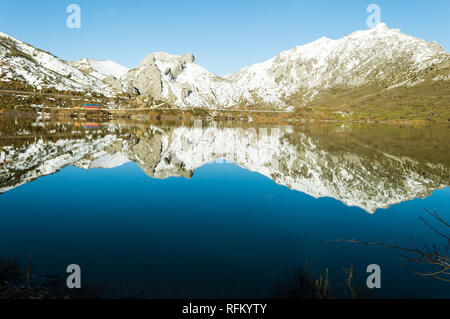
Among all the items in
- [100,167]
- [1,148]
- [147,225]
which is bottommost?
[147,225]

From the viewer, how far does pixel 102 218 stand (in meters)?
16.4

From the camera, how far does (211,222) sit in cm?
1633

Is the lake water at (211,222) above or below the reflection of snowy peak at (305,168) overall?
below

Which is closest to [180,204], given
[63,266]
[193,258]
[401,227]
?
[193,258]

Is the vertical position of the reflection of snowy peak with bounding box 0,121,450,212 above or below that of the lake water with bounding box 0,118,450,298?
above

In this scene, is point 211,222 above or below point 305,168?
below

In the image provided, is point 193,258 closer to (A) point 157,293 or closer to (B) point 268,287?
(A) point 157,293

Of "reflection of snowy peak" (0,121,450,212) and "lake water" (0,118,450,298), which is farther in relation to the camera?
"reflection of snowy peak" (0,121,450,212)

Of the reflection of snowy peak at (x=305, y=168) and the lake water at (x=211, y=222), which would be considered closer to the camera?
the lake water at (x=211, y=222)

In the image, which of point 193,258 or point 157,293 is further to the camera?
point 193,258

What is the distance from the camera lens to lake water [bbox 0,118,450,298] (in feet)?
35.1

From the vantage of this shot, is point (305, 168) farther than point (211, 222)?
Yes

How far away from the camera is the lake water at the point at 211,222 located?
10.7 metres
